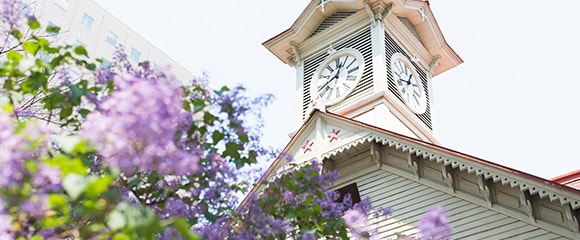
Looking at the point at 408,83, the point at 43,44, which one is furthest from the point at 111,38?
the point at 43,44

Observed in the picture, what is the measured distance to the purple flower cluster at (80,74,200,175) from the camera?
3.65 m

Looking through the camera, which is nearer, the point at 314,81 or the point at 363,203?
the point at 363,203

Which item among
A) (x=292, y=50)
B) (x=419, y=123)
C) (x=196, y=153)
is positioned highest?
(x=292, y=50)

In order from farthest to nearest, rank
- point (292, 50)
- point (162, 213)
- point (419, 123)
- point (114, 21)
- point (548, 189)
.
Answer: point (114, 21)
point (292, 50)
point (419, 123)
point (548, 189)
point (162, 213)

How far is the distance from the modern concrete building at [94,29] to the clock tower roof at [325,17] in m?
29.1

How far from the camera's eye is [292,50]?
63.5 feet

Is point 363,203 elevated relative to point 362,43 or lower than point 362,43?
lower

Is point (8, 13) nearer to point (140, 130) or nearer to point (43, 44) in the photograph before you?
point (43, 44)

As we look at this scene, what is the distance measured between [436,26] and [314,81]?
4935mm

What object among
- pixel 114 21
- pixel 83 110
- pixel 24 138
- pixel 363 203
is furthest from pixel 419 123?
pixel 114 21

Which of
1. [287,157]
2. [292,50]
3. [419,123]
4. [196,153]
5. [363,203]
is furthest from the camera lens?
[292,50]

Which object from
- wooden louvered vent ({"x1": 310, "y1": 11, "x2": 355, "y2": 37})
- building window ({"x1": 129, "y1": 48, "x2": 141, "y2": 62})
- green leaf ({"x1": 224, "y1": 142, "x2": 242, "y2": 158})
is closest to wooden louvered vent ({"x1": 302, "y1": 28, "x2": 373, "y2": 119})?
wooden louvered vent ({"x1": 310, "y1": 11, "x2": 355, "y2": 37})

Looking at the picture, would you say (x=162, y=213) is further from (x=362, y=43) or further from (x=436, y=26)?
(x=436, y=26)

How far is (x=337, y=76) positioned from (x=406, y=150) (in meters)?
6.12
